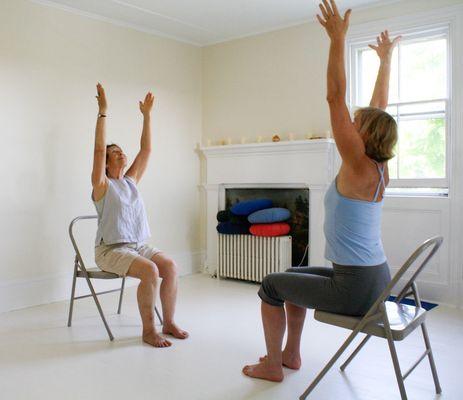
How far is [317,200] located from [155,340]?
7.16 ft

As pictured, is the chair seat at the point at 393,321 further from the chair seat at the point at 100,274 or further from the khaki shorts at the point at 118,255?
the chair seat at the point at 100,274

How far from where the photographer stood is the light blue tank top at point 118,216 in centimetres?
334

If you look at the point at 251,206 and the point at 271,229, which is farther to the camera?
the point at 251,206

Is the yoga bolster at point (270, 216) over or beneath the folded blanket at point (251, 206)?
beneath

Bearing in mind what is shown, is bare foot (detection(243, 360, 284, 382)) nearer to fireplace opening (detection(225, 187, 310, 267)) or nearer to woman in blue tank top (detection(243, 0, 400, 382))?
woman in blue tank top (detection(243, 0, 400, 382))

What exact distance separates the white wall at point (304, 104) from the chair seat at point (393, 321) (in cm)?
194

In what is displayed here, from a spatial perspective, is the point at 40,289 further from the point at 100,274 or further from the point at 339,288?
the point at 339,288

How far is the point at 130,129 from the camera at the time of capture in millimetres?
4832

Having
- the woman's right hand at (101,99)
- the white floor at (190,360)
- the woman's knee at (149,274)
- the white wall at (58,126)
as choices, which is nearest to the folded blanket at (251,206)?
the white wall at (58,126)

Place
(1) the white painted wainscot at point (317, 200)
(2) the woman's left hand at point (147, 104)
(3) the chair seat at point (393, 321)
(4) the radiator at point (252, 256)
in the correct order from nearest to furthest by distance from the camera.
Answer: (3) the chair seat at point (393, 321) → (2) the woman's left hand at point (147, 104) → (1) the white painted wainscot at point (317, 200) → (4) the radiator at point (252, 256)

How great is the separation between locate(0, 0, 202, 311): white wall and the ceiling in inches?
4.8

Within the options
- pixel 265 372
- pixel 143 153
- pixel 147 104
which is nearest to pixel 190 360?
pixel 265 372

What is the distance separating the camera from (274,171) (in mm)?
4953

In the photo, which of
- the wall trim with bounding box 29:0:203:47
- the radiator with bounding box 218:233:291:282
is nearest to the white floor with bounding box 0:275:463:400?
the radiator with bounding box 218:233:291:282
